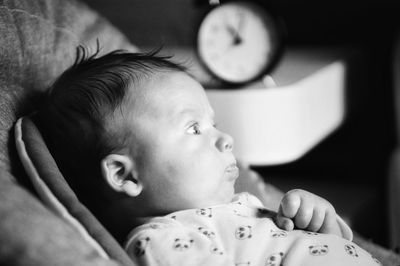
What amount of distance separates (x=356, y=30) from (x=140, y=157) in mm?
1317

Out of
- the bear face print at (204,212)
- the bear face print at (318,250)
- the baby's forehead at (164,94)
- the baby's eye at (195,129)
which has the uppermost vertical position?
the baby's forehead at (164,94)

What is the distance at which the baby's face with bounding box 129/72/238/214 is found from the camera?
0.79m

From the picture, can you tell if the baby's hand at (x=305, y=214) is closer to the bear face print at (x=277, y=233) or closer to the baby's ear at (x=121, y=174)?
the bear face print at (x=277, y=233)

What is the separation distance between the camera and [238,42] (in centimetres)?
146

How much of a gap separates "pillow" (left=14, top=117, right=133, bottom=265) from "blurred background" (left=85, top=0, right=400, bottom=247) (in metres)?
1.15

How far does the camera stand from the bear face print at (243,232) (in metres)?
0.75

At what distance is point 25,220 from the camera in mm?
595

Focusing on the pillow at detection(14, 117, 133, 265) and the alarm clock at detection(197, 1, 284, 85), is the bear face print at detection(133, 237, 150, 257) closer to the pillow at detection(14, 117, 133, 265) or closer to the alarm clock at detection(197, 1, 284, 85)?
the pillow at detection(14, 117, 133, 265)

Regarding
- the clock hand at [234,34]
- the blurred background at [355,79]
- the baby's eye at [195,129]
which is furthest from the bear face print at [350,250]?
the blurred background at [355,79]

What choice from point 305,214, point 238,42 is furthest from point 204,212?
point 238,42

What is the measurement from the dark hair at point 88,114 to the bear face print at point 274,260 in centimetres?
25

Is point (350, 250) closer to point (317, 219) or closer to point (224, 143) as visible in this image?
point (317, 219)

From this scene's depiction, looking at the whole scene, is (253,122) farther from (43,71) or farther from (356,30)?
(356,30)

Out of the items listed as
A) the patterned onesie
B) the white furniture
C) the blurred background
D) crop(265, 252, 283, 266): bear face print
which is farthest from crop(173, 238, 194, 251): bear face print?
the blurred background
